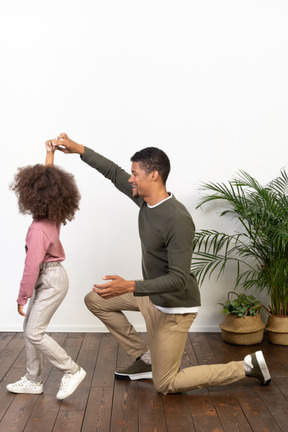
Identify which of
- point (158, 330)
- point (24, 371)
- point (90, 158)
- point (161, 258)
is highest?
point (90, 158)

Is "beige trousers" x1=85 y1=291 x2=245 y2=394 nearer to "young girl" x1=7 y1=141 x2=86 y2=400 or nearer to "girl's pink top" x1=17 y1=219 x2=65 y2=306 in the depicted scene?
"young girl" x1=7 y1=141 x2=86 y2=400

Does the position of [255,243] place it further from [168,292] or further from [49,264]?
[49,264]

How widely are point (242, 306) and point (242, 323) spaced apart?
0.14 metres

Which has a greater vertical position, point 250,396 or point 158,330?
point 158,330

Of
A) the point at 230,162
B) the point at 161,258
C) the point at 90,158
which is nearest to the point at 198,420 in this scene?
the point at 161,258

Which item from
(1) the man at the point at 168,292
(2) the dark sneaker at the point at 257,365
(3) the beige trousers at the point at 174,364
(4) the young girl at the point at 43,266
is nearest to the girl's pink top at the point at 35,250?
(4) the young girl at the point at 43,266

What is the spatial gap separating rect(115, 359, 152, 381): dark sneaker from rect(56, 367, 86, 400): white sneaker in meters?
0.32

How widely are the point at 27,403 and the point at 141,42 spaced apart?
2552 millimetres

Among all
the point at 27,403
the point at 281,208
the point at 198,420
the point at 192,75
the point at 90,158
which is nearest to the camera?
the point at 198,420

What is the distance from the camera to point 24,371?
131 inches

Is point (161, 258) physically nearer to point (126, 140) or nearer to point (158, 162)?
point (158, 162)

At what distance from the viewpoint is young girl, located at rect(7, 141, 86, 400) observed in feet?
9.25

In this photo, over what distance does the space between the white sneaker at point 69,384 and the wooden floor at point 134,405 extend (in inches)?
1.8

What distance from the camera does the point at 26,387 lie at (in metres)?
3.00
